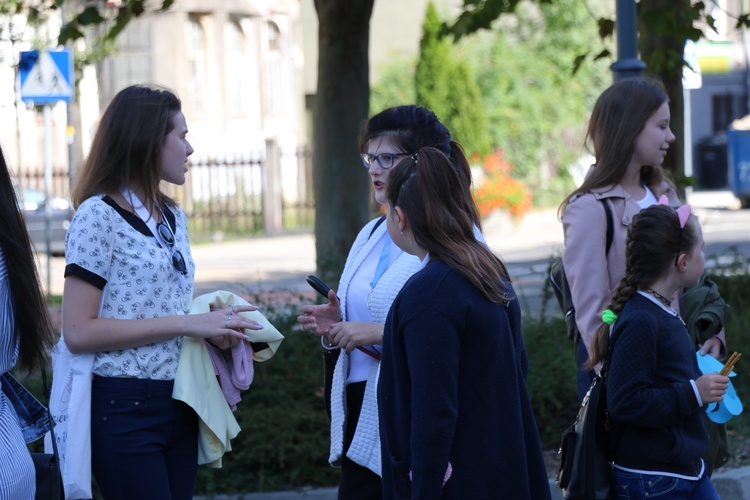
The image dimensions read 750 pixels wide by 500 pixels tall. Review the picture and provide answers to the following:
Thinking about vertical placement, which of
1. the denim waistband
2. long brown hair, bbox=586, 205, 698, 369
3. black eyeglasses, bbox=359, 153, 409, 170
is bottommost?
the denim waistband

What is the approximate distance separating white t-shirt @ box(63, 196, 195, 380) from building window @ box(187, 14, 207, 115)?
92.8ft

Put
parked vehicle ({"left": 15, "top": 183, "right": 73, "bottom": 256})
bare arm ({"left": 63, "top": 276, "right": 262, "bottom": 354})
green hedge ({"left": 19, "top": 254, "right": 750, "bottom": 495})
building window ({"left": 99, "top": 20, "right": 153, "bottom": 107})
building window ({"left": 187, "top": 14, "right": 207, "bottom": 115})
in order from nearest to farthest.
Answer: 1. bare arm ({"left": 63, "top": 276, "right": 262, "bottom": 354})
2. green hedge ({"left": 19, "top": 254, "right": 750, "bottom": 495})
3. parked vehicle ({"left": 15, "top": 183, "right": 73, "bottom": 256})
4. building window ({"left": 99, "top": 20, "right": 153, "bottom": 107})
5. building window ({"left": 187, "top": 14, "right": 207, "bottom": 115})

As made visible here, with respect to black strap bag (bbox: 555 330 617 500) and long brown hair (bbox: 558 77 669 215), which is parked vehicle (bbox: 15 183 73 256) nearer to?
long brown hair (bbox: 558 77 669 215)

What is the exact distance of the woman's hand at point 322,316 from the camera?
3600 mm

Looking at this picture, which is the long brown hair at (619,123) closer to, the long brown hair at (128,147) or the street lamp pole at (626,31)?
the long brown hair at (128,147)

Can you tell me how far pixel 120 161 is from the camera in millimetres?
3492

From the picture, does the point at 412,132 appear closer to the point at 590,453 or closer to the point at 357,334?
the point at 357,334

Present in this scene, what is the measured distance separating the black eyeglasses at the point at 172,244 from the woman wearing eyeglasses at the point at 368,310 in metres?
0.42

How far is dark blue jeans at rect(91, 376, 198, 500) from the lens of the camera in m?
3.39

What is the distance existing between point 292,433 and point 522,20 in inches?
957

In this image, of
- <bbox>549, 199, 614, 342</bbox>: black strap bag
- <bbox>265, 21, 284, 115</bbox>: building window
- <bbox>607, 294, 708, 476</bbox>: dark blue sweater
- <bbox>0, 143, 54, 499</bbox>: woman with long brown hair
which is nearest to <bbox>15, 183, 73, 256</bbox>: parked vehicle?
<bbox>265, 21, 284, 115</bbox>: building window

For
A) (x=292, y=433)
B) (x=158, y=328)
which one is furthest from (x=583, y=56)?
(x=158, y=328)

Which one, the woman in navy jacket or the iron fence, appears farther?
the iron fence

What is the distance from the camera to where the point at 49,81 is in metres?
12.6
